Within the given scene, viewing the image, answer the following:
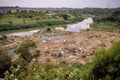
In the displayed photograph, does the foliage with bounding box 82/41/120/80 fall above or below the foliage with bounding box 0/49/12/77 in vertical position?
above

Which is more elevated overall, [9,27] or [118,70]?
[118,70]

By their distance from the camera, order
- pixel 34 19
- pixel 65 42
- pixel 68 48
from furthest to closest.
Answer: pixel 34 19 → pixel 65 42 → pixel 68 48

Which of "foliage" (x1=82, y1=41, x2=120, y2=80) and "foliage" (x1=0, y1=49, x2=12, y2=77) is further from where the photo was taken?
"foliage" (x1=0, y1=49, x2=12, y2=77)

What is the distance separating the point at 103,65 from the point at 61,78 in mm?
1895

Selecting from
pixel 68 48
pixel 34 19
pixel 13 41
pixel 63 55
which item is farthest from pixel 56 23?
pixel 63 55

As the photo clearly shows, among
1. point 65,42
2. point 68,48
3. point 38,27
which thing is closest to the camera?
point 68,48

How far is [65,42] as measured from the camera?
44.2 meters

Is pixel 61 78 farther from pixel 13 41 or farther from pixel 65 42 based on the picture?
pixel 13 41

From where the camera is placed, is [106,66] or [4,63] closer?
[106,66]

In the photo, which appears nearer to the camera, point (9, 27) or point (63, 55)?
point (63, 55)

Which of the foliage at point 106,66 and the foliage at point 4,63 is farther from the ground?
the foliage at point 106,66

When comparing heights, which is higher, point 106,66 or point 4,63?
point 106,66

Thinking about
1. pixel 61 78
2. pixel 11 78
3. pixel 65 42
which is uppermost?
pixel 11 78

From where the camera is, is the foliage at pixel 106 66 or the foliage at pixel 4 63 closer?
the foliage at pixel 106 66
